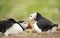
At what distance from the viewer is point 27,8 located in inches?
112

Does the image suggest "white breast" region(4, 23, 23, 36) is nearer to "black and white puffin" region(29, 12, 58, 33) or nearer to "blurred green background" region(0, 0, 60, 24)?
"black and white puffin" region(29, 12, 58, 33)

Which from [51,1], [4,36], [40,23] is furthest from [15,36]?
[51,1]

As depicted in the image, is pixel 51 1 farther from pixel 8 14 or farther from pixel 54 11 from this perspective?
pixel 8 14

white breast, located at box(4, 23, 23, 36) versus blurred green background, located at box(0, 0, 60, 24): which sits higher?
blurred green background, located at box(0, 0, 60, 24)

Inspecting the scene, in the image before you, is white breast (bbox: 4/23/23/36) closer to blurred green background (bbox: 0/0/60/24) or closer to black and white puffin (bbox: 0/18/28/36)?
black and white puffin (bbox: 0/18/28/36)

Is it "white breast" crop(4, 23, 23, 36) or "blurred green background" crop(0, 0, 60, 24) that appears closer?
"white breast" crop(4, 23, 23, 36)

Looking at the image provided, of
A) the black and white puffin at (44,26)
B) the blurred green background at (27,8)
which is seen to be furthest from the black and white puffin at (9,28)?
the blurred green background at (27,8)

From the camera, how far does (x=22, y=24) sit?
2.40 metres

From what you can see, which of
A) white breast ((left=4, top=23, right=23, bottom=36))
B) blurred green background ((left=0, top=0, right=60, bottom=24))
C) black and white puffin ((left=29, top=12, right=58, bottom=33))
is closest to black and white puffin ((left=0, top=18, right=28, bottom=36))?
white breast ((left=4, top=23, right=23, bottom=36))

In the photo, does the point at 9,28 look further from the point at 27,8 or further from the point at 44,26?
the point at 27,8

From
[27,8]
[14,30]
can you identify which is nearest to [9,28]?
[14,30]

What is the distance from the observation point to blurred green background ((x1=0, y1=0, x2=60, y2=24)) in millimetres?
2812

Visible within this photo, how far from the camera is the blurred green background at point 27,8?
9.23 ft

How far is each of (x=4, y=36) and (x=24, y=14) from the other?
761 millimetres
